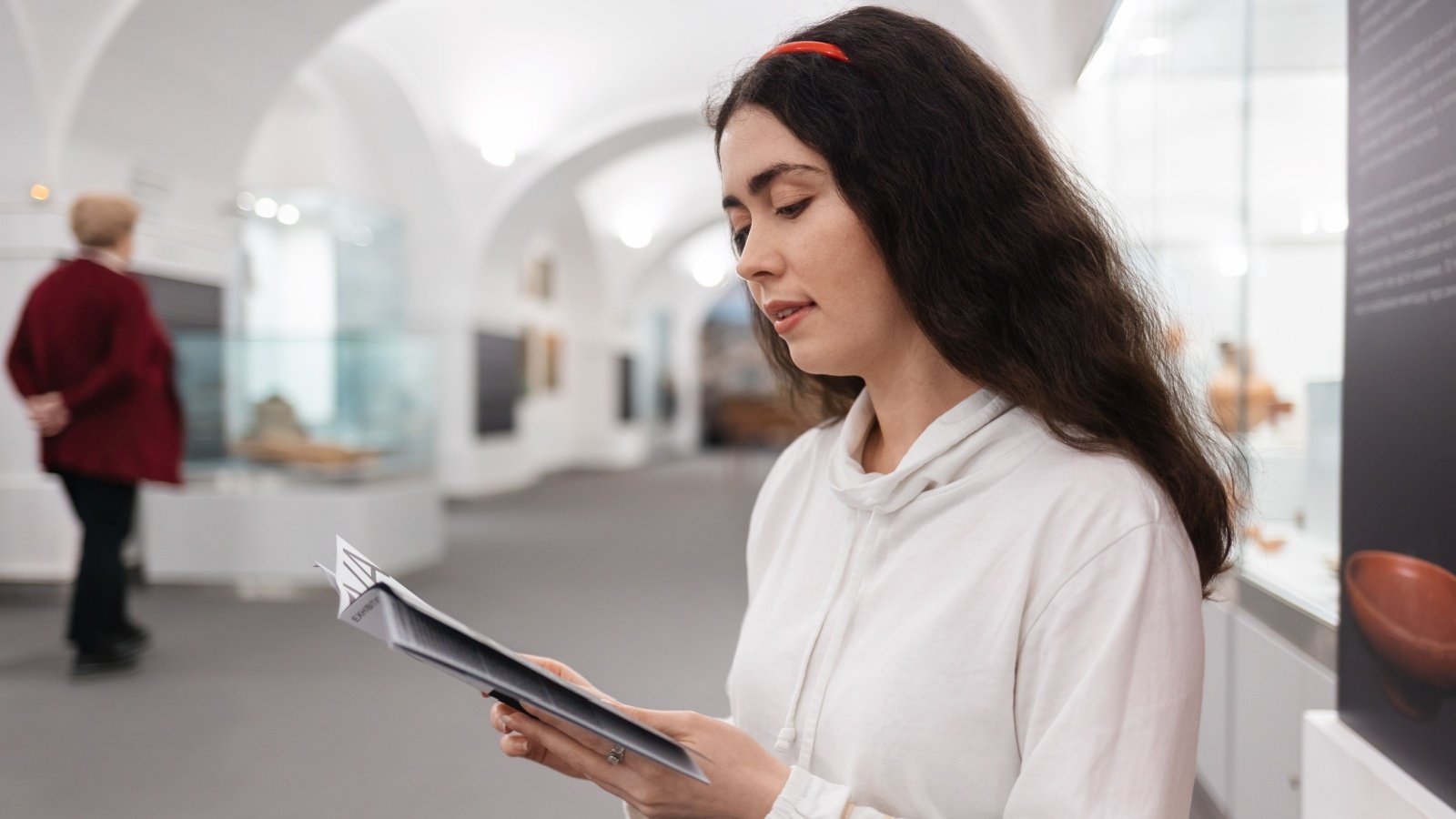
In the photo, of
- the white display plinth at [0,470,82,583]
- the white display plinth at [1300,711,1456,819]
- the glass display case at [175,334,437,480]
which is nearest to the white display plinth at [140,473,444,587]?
the glass display case at [175,334,437,480]

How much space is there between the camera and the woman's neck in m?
1.35

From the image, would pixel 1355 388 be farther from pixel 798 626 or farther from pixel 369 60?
pixel 369 60

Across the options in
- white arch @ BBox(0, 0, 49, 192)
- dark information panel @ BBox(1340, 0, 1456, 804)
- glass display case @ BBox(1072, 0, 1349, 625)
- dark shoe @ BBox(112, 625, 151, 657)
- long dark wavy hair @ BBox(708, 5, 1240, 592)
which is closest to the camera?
long dark wavy hair @ BBox(708, 5, 1240, 592)

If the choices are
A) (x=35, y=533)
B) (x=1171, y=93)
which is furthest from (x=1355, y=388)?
(x=35, y=533)

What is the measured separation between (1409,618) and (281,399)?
6.82m

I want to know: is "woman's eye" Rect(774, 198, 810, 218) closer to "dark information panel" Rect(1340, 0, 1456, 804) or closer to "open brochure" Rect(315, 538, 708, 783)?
"open brochure" Rect(315, 538, 708, 783)

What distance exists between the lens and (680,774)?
117 cm

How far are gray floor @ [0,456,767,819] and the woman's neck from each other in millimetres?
2409

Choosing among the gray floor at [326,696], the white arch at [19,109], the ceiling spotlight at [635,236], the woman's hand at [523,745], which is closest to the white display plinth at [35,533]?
the gray floor at [326,696]

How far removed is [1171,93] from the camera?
429 cm

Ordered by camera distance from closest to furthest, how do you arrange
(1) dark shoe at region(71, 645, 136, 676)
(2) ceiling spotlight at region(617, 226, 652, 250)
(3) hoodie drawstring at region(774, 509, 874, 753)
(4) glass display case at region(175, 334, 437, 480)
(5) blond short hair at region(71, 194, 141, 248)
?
1. (3) hoodie drawstring at region(774, 509, 874, 753)
2. (1) dark shoe at region(71, 645, 136, 676)
3. (5) blond short hair at region(71, 194, 141, 248)
4. (4) glass display case at region(175, 334, 437, 480)
5. (2) ceiling spotlight at region(617, 226, 652, 250)

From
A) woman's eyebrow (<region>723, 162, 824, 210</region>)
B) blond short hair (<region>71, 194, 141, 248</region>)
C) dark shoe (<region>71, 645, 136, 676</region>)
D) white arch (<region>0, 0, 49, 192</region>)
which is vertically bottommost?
dark shoe (<region>71, 645, 136, 676</region>)

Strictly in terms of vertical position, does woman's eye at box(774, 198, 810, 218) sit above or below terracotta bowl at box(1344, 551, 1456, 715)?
above

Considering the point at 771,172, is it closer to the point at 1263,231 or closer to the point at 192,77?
the point at 1263,231
